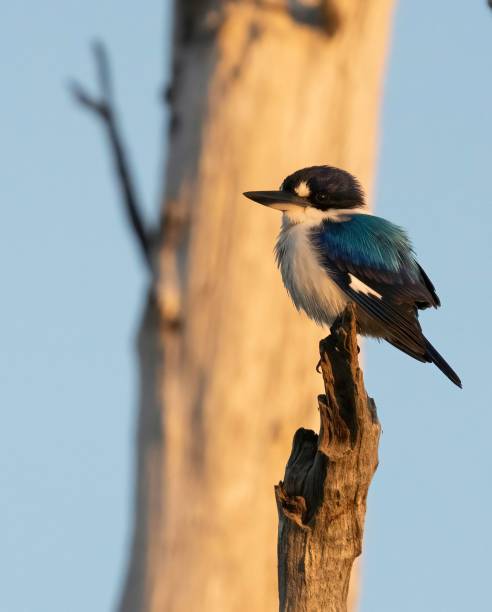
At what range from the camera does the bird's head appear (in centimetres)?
660

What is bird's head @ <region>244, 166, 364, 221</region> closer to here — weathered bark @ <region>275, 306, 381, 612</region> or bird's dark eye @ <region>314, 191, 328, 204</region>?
bird's dark eye @ <region>314, 191, 328, 204</region>

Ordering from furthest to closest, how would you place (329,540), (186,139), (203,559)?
1. (186,139)
2. (203,559)
3. (329,540)

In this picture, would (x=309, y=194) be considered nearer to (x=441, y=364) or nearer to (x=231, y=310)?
(x=441, y=364)

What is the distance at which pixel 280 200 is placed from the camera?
6590 millimetres

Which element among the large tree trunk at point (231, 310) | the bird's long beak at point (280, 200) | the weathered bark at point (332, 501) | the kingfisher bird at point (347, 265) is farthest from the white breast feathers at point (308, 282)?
the large tree trunk at point (231, 310)

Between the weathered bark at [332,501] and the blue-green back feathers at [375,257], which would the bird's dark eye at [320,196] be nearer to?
the blue-green back feathers at [375,257]

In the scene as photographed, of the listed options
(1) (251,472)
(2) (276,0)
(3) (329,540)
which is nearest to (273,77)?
(2) (276,0)

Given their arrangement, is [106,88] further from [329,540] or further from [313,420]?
[329,540]

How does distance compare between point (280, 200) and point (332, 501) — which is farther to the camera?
point (280, 200)

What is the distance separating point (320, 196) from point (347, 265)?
0.58 metres

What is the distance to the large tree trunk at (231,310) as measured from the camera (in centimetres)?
790

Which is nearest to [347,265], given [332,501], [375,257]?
[375,257]

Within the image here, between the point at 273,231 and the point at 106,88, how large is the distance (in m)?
1.27

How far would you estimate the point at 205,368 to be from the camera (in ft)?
26.3
